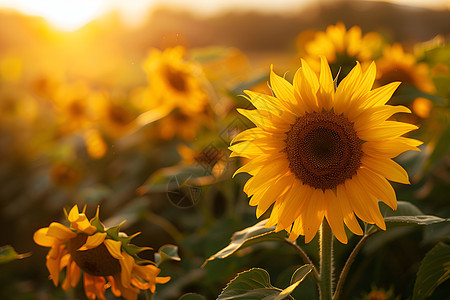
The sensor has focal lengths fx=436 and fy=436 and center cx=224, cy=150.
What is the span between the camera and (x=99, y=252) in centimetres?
91

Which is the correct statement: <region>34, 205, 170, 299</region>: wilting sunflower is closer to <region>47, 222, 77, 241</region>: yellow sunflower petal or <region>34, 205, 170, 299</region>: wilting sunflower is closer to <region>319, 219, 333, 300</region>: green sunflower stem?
<region>47, 222, 77, 241</region>: yellow sunflower petal

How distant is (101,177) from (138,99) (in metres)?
0.64

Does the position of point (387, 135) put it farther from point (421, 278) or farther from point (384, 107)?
point (421, 278)

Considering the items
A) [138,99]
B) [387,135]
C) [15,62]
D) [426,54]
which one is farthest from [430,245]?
[15,62]

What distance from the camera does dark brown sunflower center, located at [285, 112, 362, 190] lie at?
2.77ft

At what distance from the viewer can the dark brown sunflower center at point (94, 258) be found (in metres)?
0.91

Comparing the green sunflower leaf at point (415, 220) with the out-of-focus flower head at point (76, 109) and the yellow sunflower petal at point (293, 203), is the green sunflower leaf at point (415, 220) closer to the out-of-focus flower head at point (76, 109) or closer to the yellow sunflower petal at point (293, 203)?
the yellow sunflower petal at point (293, 203)

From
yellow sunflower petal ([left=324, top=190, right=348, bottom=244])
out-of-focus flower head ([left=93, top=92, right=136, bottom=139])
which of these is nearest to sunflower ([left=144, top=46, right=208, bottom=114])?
out-of-focus flower head ([left=93, top=92, right=136, bottom=139])

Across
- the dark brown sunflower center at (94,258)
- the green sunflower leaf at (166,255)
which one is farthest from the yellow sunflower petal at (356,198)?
the dark brown sunflower center at (94,258)

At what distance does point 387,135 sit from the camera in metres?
0.80

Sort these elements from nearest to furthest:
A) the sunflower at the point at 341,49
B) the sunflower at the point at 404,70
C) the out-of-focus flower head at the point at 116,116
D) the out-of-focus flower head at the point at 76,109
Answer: the sunflower at the point at 341,49, the sunflower at the point at 404,70, the out-of-focus flower head at the point at 116,116, the out-of-focus flower head at the point at 76,109

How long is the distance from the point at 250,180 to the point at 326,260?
0.72 feet

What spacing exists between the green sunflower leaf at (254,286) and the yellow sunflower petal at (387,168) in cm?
22

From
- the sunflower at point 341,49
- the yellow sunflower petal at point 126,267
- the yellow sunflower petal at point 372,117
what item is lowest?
the yellow sunflower petal at point 126,267
